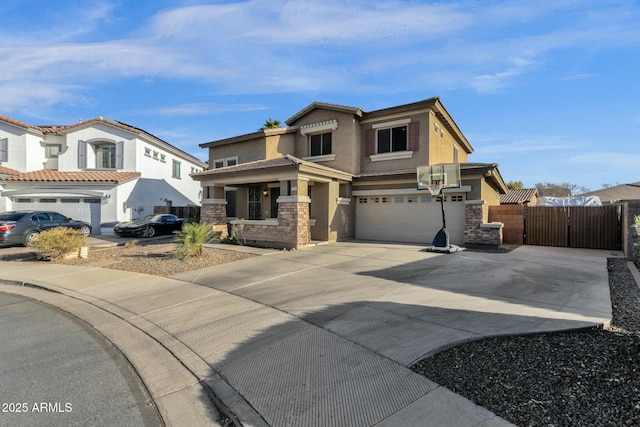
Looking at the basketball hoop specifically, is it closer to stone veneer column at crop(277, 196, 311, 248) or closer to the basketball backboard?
the basketball backboard

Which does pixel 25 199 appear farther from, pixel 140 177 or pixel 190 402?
pixel 190 402

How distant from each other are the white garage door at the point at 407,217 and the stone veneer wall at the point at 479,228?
0.41 m

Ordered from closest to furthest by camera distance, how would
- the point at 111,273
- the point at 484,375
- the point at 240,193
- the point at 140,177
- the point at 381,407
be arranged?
the point at 381,407, the point at 484,375, the point at 111,273, the point at 240,193, the point at 140,177

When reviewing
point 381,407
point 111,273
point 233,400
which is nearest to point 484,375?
point 381,407

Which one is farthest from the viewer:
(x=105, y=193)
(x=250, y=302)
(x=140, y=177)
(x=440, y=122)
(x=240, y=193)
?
(x=140, y=177)

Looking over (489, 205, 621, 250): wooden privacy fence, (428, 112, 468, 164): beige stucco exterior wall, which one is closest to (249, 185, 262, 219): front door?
(428, 112, 468, 164): beige stucco exterior wall

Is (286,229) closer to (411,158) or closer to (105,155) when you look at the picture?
(411,158)

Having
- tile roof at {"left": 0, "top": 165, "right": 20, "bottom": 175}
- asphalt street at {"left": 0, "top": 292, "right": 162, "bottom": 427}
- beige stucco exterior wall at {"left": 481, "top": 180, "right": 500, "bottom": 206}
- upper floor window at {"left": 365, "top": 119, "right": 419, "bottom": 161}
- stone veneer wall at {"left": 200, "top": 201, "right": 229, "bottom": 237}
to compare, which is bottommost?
asphalt street at {"left": 0, "top": 292, "right": 162, "bottom": 427}

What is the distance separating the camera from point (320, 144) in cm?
1828

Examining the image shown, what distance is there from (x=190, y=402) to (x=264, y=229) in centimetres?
1127

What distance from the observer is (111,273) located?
947cm

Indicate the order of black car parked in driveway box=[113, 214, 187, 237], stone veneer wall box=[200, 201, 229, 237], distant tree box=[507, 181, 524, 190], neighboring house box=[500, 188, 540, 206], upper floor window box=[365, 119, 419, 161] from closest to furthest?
upper floor window box=[365, 119, 419, 161], stone veneer wall box=[200, 201, 229, 237], black car parked in driveway box=[113, 214, 187, 237], neighboring house box=[500, 188, 540, 206], distant tree box=[507, 181, 524, 190]

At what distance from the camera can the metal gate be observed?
1405 centimetres

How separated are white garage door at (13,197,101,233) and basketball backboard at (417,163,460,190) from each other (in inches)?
791
